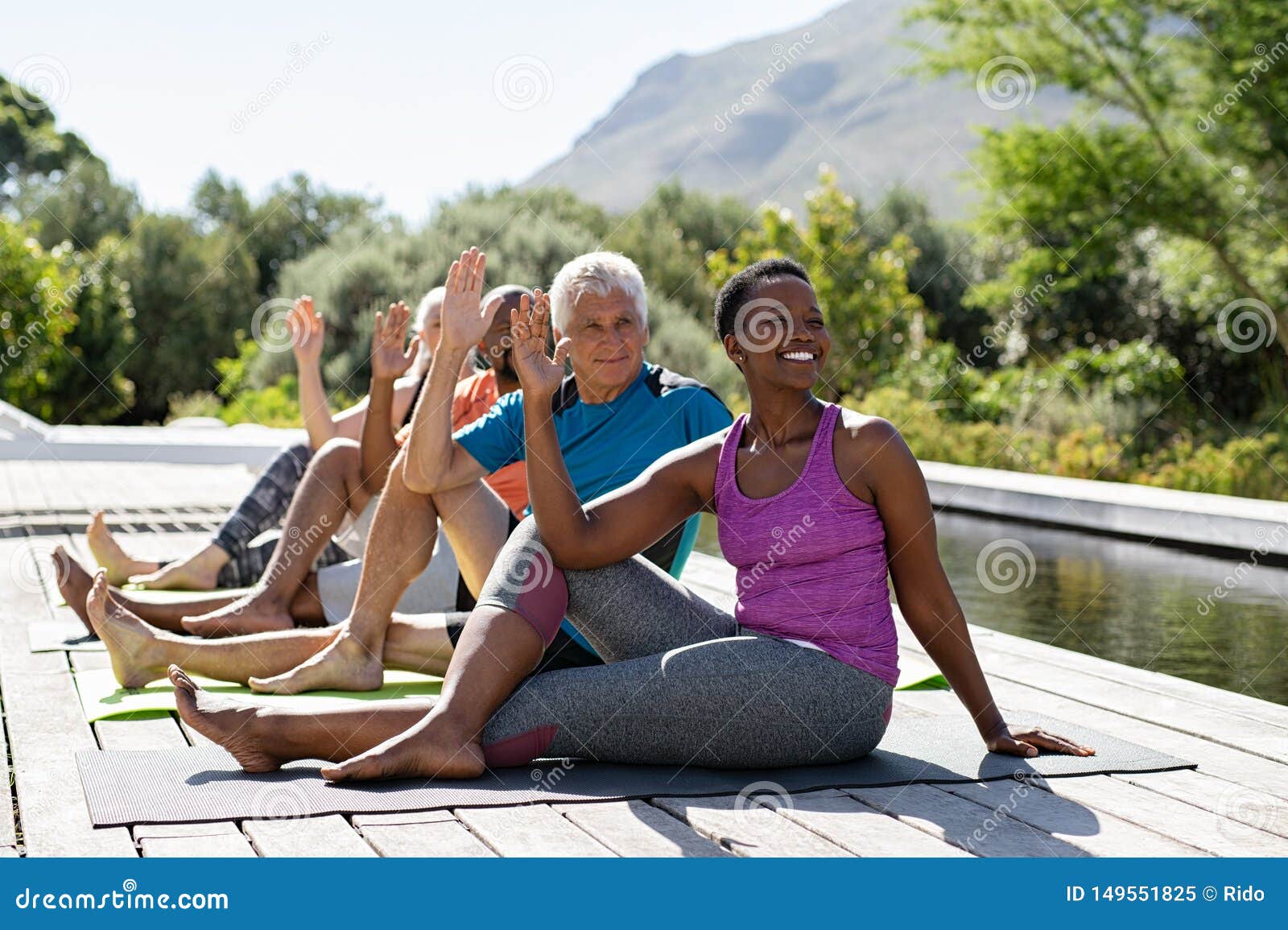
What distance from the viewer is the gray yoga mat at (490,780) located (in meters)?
2.37

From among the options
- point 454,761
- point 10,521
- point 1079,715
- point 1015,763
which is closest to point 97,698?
point 454,761

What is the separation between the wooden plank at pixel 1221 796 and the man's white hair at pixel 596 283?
1.46 meters

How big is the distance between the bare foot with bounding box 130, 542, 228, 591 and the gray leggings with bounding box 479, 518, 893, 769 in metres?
2.50

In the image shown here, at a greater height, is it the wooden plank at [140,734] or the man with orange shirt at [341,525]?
the man with orange shirt at [341,525]

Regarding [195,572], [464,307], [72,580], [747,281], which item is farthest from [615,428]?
[195,572]

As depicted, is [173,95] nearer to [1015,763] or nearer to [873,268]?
[873,268]

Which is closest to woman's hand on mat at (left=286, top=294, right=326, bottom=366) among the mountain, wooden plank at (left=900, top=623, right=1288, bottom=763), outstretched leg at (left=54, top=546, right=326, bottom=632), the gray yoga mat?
outstretched leg at (left=54, top=546, right=326, bottom=632)

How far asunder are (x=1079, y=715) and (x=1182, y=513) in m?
5.03

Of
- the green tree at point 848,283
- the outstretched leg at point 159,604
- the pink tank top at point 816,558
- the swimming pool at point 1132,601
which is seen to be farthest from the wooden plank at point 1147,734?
the green tree at point 848,283

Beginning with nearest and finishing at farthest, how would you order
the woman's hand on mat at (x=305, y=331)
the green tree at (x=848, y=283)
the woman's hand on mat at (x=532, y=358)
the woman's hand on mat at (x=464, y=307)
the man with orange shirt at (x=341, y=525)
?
1. the woman's hand on mat at (x=532, y=358)
2. the woman's hand on mat at (x=464, y=307)
3. the man with orange shirt at (x=341, y=525)
4. the woman's hand on mat at (x=305, y=331)
5. the green tree at (x=848, y=283)

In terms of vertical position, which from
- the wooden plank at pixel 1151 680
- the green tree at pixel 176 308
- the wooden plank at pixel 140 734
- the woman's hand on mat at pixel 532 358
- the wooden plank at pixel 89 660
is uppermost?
the green tree at pixel 176 308

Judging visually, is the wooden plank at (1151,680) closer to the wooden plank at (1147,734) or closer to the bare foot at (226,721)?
the wooden plank at (1147,734)

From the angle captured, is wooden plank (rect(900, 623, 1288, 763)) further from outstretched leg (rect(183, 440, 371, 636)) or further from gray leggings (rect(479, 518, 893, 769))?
outstretched leg (rect(183, 440, 371, 636))

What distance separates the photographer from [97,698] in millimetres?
3348
